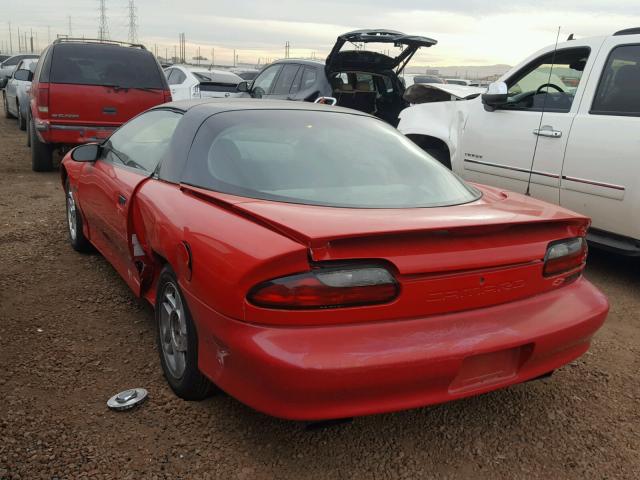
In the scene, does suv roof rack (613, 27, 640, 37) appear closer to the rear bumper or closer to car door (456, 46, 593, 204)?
car door (456, 46, 593, 204)

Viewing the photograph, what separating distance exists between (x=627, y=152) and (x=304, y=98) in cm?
494

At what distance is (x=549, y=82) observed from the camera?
17.3 feet

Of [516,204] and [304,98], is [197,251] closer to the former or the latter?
[516,204]

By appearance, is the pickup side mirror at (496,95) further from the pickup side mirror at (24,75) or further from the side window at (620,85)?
the pickup side mirror at (24,75)

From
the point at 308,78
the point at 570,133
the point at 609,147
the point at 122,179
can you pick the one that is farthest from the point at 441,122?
the point at 122,179

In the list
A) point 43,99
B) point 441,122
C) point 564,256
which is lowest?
point 564,256

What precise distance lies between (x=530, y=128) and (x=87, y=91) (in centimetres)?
544

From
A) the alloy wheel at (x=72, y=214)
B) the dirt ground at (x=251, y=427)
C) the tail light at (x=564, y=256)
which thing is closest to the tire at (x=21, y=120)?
the alloy wheel at (x=72, y=214)

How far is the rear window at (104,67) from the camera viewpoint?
25.4 ft

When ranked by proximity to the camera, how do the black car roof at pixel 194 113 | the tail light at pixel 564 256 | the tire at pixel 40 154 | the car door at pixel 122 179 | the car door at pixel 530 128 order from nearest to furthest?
1. the tail light at pixel 564 256
2. the black car roof at pixel 194 113
3. the car door at pixel 122 179
4. the car door at pixel 530 128
5. the tire at pixel 40 154

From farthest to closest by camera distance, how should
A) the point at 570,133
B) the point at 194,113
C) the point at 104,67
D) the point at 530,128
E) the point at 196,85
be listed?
the point at 196,85 < the point at 104,67 < the point at 530,128 < the point at 570,133 < the point at 194,113

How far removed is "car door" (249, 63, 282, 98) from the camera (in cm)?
938

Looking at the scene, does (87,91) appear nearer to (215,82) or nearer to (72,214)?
(72,214)

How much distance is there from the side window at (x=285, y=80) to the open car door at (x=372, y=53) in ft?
2.69
